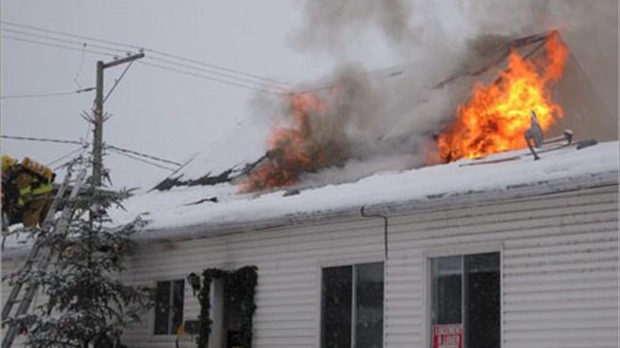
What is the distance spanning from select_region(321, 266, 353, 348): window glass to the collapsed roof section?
424cm

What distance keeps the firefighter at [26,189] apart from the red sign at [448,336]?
10653 mm

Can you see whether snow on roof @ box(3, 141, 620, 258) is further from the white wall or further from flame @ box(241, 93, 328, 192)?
flame @ box(241, 93, 328, 192)

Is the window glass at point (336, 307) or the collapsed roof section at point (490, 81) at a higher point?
the collapsed roof section at point (490, 81)

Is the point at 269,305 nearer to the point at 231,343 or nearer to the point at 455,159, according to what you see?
the point at 231,343

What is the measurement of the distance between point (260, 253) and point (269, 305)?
774 millimetres

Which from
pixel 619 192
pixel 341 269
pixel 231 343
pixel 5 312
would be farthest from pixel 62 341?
pixel 619 192

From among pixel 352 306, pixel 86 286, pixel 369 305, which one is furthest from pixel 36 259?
pixel 369 305

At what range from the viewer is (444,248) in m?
12.5

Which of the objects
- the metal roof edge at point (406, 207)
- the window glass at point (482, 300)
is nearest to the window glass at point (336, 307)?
the metal roof edge at point (406, 207)

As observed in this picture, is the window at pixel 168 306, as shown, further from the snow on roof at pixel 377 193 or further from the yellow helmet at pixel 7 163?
the yellow helmet at pixel 7 163

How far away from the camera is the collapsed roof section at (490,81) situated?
52.9ft

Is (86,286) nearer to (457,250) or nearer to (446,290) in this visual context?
(446,290)

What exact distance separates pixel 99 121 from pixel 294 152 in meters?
3.62

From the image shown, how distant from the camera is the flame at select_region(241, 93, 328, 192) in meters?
17.6
